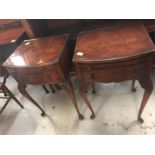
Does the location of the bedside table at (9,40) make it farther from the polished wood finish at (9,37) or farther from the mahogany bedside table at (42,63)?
the mahogany bedside table at (42,63)

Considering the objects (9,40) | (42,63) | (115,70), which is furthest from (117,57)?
(9,40)

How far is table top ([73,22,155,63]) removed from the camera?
885 mm

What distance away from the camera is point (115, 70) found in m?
0.93

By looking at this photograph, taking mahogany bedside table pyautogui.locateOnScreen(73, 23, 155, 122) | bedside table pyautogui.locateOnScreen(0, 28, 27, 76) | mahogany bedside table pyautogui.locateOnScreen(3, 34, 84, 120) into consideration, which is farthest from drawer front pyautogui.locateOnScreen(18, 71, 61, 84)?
bedside table pyautogui.locateOnScreen(0, 28, 27, 76)

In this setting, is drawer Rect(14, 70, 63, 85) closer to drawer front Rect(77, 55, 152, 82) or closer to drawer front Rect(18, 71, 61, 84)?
drawer front Rect(18, 71, 61, 84)

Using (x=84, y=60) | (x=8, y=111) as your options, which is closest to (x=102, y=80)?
(x=84, y=60)

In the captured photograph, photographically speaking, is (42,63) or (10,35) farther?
(10,35)

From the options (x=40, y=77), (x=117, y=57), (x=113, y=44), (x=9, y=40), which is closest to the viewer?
(x=117, y=57)

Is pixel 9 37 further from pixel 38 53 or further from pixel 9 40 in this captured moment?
pixel 38 53

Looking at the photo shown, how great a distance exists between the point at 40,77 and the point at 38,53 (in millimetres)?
165

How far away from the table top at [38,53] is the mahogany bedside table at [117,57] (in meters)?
0.15

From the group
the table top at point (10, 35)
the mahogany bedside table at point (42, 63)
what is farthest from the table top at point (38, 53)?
the table top at point (10, 35)

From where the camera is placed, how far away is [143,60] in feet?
2.92
